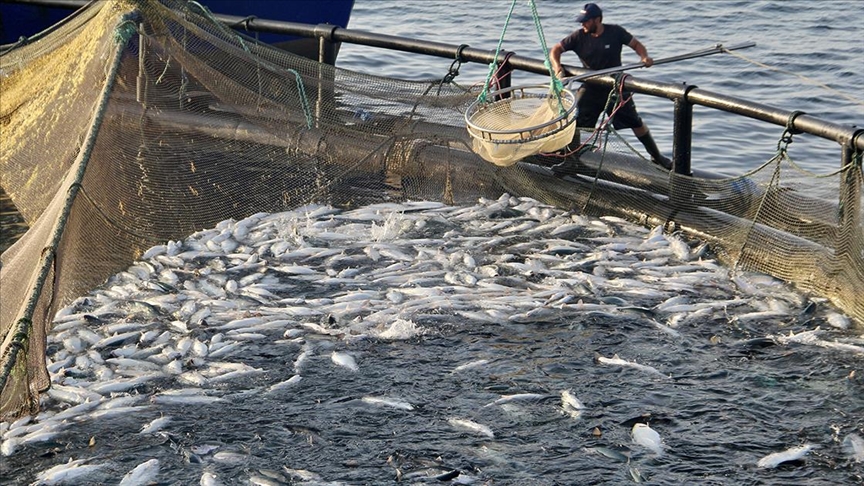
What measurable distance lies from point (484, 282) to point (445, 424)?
6.81 feet

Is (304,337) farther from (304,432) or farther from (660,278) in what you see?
(660,278)

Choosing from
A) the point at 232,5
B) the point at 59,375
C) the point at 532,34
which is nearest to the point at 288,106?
the point at 59,375

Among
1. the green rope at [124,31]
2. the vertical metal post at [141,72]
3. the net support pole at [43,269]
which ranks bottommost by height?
the net support pole at [43,269]

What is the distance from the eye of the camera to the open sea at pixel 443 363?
5746 millimetres

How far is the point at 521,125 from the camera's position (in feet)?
26.9

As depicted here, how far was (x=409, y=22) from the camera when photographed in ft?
79.0

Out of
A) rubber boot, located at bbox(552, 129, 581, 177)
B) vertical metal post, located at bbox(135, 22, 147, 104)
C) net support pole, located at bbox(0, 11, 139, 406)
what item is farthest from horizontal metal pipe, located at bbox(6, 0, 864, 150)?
net support pole, located at bbox(0, 11, 139, 406)

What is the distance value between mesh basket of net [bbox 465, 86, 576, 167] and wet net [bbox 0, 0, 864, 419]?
541 millimetres

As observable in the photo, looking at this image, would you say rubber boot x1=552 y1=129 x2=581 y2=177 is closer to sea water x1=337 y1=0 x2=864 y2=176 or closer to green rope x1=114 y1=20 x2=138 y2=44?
green rope x1=114 y1=20 x2=138 y2=44

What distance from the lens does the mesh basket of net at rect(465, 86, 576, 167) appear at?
25.6ft

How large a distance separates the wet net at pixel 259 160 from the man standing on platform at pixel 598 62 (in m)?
0.60

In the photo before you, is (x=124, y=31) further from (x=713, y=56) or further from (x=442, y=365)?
(x=713, y=56)

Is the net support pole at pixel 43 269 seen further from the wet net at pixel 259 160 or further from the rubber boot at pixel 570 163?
the rubber boot at pixel 570 163

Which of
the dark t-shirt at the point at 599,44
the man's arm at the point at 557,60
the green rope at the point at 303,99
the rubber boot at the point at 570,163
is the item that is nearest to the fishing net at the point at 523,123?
the man's arm at the point at 557,60
